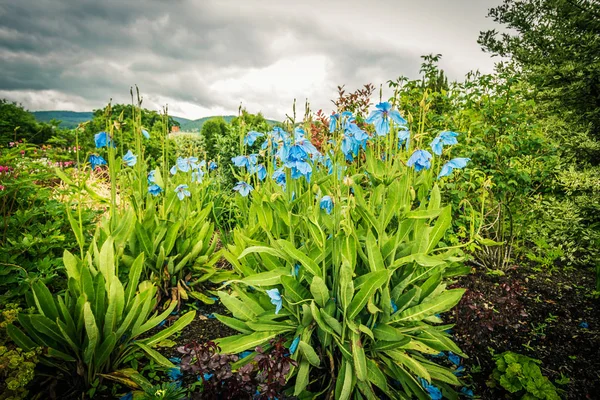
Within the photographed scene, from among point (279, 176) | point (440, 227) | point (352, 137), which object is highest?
point (352, 137)

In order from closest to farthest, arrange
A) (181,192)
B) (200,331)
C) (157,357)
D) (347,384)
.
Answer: (347,384)
(157,357)
(200,331)
(181,192)

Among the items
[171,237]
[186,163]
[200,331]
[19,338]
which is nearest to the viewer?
[19,338]

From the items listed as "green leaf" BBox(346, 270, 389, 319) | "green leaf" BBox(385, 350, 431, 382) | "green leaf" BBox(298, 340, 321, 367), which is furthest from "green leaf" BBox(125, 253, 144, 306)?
"green leaf" BBox(385, 350, 431, 382)

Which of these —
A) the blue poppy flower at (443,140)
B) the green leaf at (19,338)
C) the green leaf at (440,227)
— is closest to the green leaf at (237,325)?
the green leaf at (19,338)

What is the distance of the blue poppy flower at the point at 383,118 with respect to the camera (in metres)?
1.72

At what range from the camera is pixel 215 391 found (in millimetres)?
1312

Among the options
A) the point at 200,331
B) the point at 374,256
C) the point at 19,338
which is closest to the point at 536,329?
the point at 374,256

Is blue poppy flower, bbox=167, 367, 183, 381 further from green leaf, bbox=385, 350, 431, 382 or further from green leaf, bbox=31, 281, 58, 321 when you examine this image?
green leaf, bbox=385, 350, 431, 382

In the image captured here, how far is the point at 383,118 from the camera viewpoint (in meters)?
1.75

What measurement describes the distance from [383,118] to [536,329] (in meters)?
2.07

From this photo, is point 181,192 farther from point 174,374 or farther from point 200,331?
point 174,374

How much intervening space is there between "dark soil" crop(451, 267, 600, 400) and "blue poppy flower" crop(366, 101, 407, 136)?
1.49 m

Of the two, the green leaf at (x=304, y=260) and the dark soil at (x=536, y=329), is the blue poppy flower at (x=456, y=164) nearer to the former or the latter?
the green leaf at (x=304, y=260)

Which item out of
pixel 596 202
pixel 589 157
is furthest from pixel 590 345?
pixel 589 157
